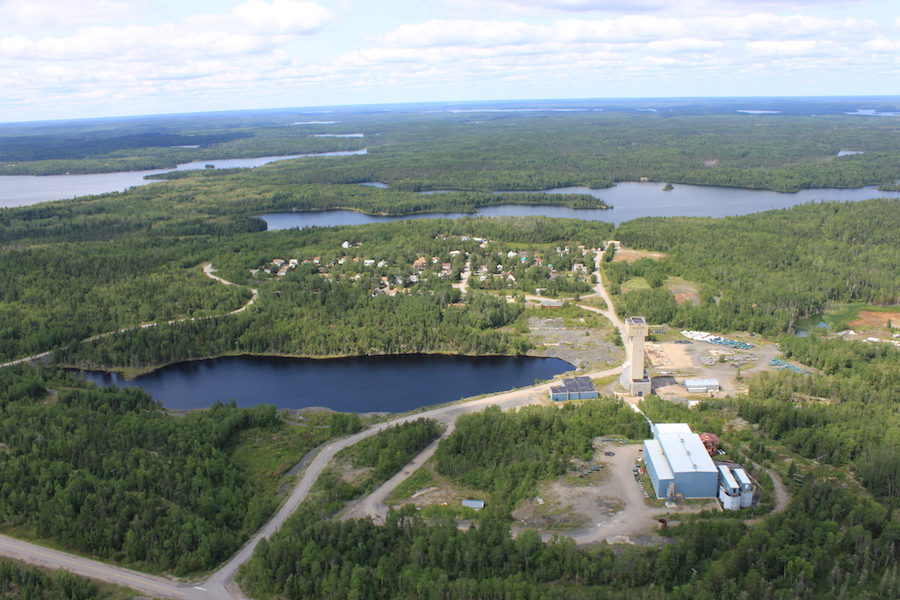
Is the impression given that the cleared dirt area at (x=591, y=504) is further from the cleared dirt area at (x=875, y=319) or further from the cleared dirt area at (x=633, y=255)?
the cleared dirt area at (x=633, y=255)

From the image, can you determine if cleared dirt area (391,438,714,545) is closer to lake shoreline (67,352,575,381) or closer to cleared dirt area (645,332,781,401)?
cleared dirt area (645,332,781,401)

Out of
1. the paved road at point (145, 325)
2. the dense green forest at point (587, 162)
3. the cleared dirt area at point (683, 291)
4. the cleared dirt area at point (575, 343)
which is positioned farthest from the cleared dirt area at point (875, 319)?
the dense green forest at point (587, 162)

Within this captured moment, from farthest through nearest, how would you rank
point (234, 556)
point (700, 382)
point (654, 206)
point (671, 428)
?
point (654, 206) → point (700, 382) → point (671, 428) → point (234, 556)

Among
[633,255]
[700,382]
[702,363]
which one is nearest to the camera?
[700,382]

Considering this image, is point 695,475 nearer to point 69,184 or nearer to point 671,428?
point 671,428

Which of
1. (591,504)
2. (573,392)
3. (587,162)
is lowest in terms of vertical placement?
(591,504)

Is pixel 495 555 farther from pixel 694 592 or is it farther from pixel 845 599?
pixel 845 599

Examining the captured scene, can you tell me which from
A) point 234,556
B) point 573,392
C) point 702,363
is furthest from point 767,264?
point 234,556
